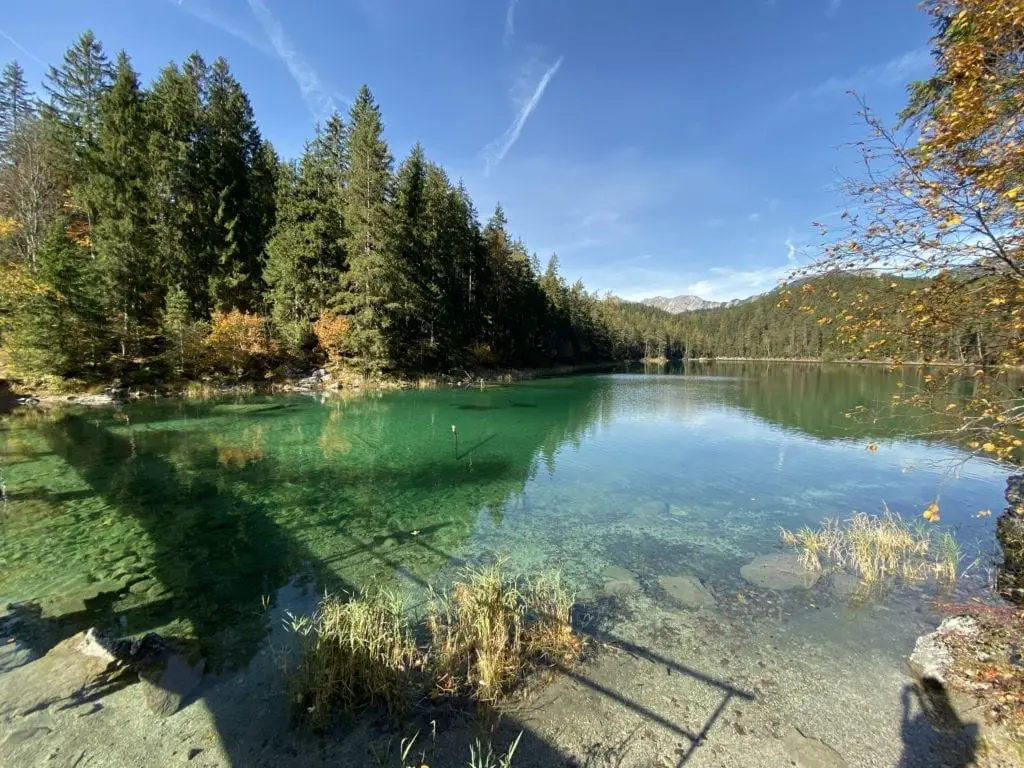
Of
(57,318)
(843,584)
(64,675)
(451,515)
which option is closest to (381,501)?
(451,515)

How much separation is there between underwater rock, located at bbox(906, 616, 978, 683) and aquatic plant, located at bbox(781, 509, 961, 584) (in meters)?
2.03

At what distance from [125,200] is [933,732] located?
42315mm

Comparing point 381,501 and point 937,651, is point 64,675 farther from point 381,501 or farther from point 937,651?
point 937,651

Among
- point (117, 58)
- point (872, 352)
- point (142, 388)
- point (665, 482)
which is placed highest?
point (117, 58)

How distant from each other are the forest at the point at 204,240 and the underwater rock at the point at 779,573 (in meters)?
29.8

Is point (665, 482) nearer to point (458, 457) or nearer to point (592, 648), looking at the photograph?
point (458, 457)

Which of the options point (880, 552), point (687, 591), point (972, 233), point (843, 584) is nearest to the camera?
point (972, 233)

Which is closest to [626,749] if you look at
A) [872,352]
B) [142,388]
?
[872,352]

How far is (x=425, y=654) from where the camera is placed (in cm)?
462

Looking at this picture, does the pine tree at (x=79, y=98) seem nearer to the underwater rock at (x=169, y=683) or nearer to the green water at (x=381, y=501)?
the green water at (x=381, y=501)

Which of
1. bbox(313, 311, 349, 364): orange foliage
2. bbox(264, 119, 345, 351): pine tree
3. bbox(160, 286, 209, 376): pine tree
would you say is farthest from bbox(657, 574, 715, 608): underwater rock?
bbox(264, 119, 345, 351): pine tree

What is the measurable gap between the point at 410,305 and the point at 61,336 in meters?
19.9

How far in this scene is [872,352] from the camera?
4.11 meters

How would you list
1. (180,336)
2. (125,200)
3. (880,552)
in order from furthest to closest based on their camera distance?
(125,200), (180,336), (880,552)
